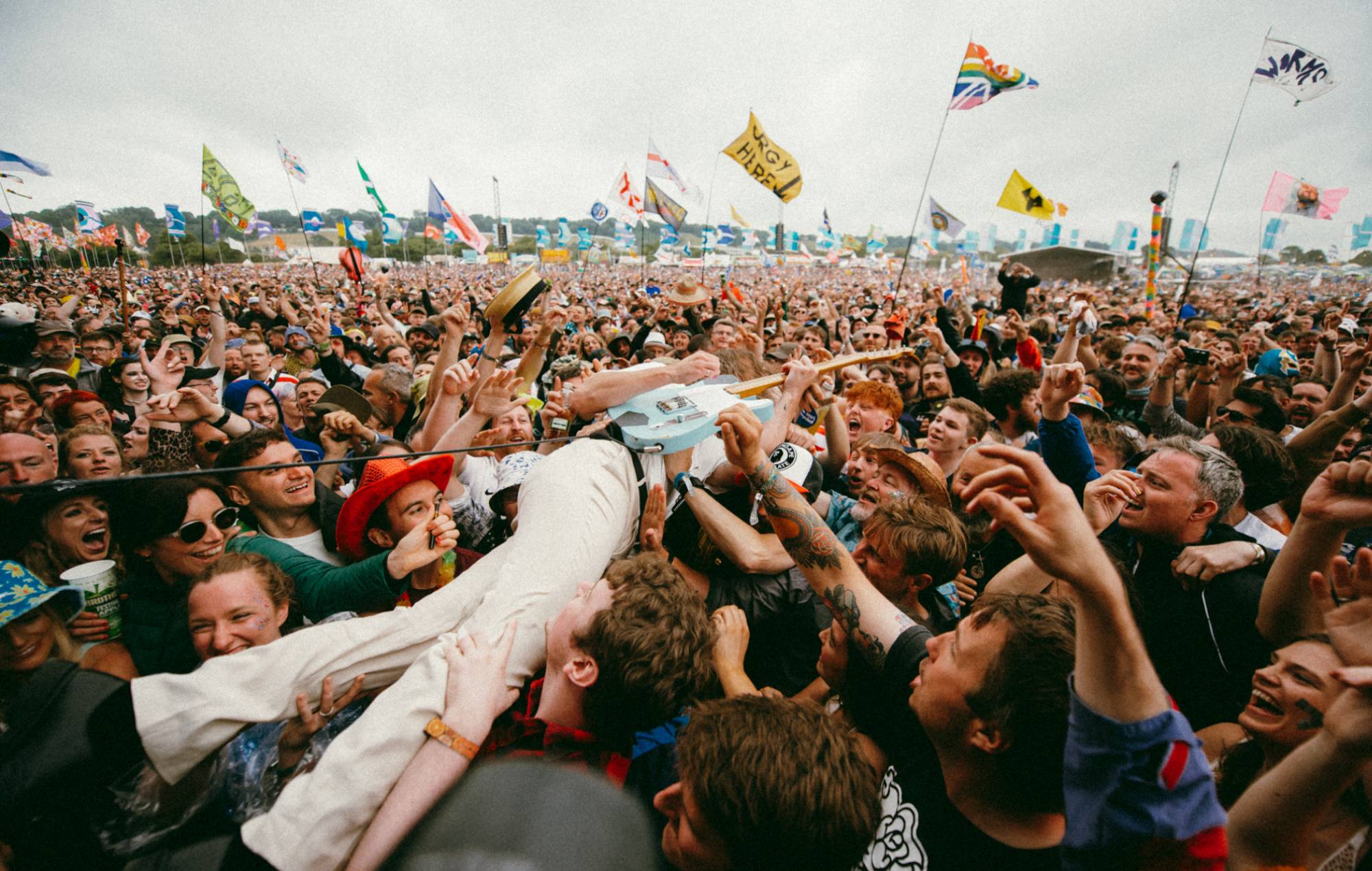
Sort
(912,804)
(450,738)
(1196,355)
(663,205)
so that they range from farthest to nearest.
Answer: (663,205) → (1196,355) → (912,804) → (450,738)

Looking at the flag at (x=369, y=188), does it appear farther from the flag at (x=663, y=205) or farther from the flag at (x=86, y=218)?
the flag at (x=86, y=218)

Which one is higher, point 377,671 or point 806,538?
point 806,538

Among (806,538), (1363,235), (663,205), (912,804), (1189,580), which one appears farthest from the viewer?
(1363,235)

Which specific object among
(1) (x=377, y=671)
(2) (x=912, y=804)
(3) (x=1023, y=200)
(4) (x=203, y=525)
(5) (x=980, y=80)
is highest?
(5) (x=980, y=80)

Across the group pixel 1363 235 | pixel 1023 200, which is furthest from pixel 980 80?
pixel 1363 235

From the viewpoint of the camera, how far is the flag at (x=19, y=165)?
14.6 m

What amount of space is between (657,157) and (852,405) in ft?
44.8

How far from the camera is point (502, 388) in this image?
298cm

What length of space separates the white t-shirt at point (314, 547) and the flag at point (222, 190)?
1764 cm

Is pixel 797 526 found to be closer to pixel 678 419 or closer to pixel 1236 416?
pixel 678 419

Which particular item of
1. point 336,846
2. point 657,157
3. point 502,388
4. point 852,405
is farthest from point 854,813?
point 657,157

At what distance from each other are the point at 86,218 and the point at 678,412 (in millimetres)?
47147

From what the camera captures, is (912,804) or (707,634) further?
(707,634)

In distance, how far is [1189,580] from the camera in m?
2.44
